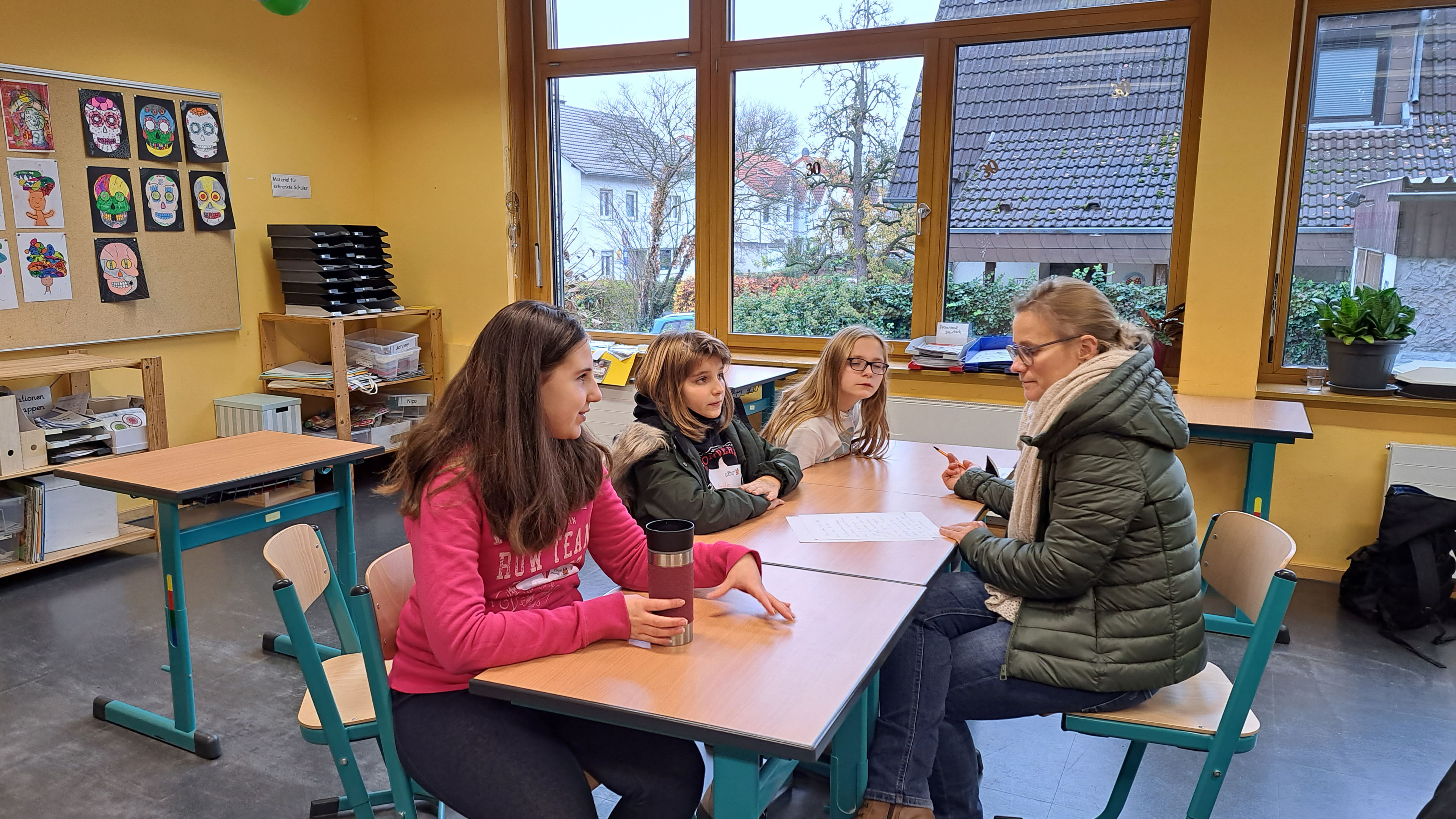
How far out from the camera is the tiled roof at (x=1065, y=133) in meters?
4.23

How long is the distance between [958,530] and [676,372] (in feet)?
2.44

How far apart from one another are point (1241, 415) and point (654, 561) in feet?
9.23

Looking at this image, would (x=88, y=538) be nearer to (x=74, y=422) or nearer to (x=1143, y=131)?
(x=74, y=422)

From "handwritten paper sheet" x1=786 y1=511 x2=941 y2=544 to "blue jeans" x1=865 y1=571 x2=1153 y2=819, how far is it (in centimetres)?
24

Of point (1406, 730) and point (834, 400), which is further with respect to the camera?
point (834, 400)

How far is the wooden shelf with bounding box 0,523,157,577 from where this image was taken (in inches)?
145

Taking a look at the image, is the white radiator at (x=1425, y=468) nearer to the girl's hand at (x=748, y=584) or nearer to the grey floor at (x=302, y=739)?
the grey floor at (x=302, y=739)

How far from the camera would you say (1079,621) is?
1.76 meters

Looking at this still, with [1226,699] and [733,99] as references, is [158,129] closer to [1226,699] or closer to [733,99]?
[733,99]

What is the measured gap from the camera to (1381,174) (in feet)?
12.9

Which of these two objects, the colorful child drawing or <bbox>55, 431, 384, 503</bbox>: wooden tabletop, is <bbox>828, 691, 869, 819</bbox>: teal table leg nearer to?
<bbox>55, 431, 384, 503</bbox>: wooden tabletop

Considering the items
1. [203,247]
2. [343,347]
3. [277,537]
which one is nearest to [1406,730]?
[277,537]

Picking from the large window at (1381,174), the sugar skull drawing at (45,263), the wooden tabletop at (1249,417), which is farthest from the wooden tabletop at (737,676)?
the sugar skull drawing at (45,263)

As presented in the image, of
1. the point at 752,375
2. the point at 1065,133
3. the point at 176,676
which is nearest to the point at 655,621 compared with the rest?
the point at 176,676
